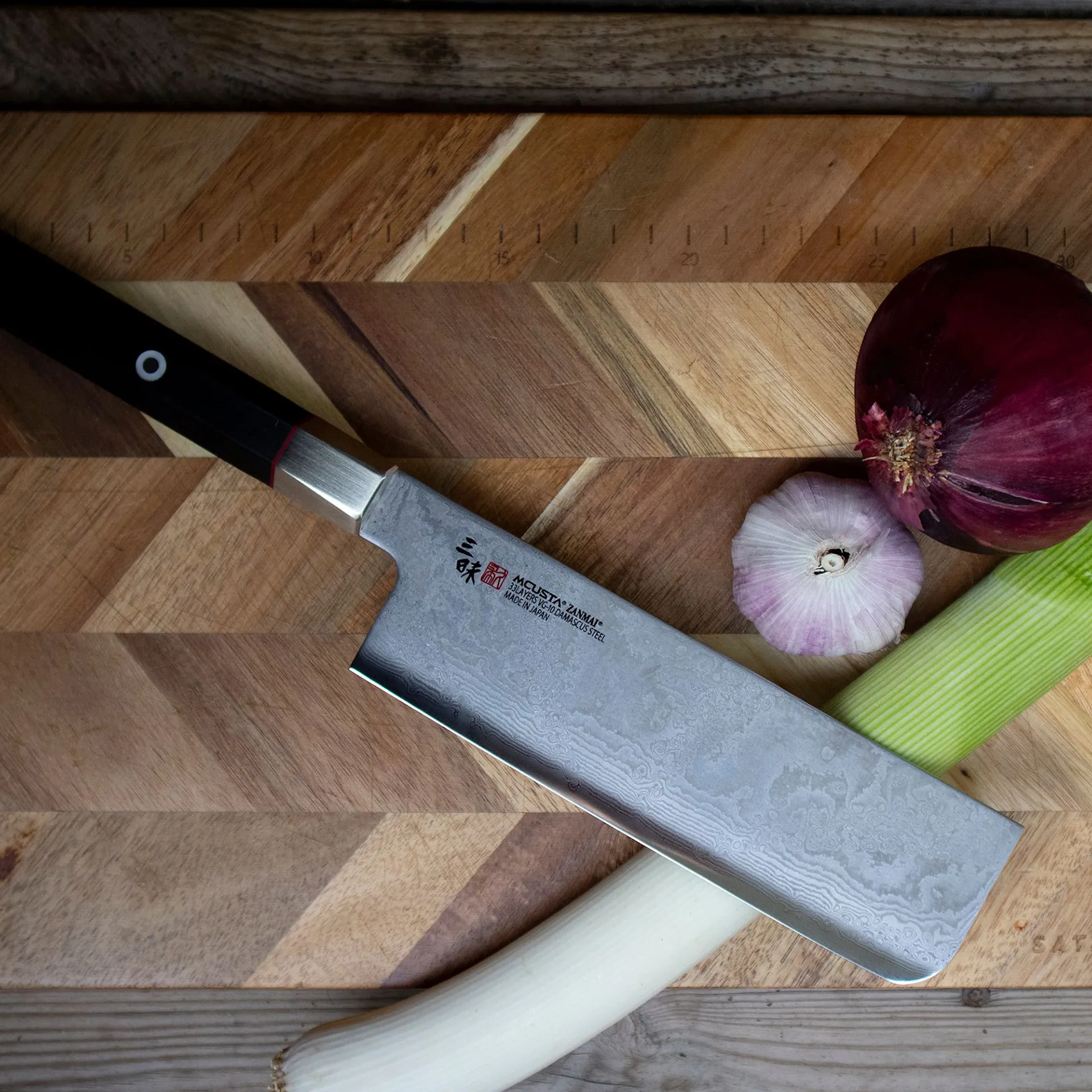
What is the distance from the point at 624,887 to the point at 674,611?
309 mm

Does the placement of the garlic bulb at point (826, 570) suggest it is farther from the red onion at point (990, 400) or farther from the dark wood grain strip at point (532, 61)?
the dark wood grain strip at point (532, 61)

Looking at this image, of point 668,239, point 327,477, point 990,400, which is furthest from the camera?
point 668,239

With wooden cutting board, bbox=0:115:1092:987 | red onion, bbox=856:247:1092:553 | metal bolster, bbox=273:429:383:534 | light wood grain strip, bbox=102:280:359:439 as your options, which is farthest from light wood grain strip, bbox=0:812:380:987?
red onion, bbox=856:247:1092:553

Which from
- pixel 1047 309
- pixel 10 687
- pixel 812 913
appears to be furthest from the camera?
pixel 10 687

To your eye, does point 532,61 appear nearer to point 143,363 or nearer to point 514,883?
point 143,363

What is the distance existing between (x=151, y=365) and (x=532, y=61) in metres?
0.57

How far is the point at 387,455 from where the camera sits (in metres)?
1.04

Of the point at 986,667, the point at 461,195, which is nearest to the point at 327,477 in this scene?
the point at 461,195

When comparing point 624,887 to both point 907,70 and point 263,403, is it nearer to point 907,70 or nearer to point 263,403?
point 263,403

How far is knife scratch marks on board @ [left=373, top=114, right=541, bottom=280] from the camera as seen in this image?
→ 104cm

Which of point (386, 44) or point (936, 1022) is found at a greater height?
point (386, 44)

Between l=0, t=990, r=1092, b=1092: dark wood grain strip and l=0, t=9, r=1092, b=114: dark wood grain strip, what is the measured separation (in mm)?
1050

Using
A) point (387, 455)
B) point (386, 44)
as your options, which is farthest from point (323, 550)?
point (386, 44)

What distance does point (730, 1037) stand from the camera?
108 cm
